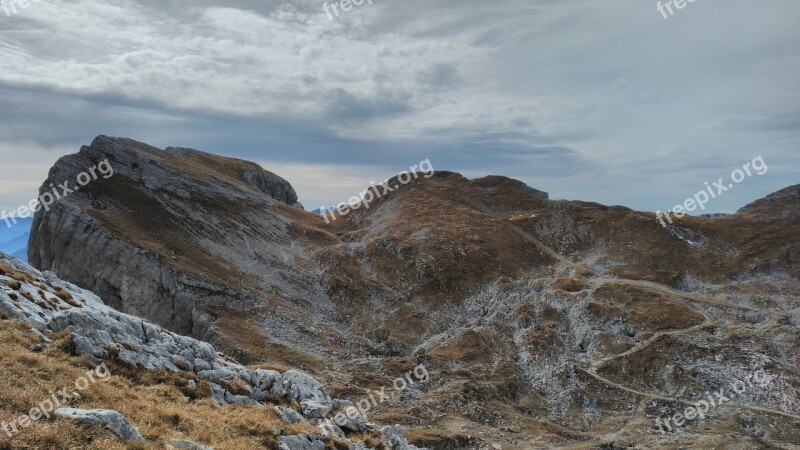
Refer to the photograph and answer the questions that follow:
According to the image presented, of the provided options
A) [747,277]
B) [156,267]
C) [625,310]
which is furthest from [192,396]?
[747,277]

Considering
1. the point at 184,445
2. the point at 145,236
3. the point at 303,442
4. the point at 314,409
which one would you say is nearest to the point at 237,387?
the point at 314,409

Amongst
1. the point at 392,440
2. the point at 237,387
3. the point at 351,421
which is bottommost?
the point at 392,440

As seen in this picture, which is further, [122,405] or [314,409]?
[314,409]

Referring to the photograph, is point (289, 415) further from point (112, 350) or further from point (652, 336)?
point (652, 336)

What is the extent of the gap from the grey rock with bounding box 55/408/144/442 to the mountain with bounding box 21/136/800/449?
43.4 meters

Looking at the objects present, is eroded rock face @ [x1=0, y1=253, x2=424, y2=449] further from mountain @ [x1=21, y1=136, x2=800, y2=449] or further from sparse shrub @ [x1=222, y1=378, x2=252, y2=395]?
mountain @ [x1=21, y1=136, x2=800, y2=449]

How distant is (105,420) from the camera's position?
13.9m

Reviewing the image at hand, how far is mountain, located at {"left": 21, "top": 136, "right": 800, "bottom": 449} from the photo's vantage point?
6338 cm

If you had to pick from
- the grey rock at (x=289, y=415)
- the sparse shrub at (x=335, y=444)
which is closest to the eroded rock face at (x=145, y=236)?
the grey rock at (x=289, y=415)

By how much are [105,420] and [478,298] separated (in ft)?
283

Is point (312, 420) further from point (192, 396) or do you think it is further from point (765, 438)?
point (765, 438)

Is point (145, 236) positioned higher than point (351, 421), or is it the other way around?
point (145, 236)

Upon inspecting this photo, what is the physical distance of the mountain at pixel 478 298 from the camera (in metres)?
63.4

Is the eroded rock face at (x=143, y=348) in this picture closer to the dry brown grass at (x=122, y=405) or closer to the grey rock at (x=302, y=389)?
the grey rock at (x=302, y=389)
